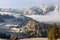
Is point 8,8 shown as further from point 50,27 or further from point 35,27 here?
point 50,27

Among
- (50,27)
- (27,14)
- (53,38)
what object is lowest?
(53,38)

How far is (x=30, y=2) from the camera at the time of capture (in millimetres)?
2207

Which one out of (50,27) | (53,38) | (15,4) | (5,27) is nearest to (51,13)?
(50,27)

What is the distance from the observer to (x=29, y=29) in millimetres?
2148

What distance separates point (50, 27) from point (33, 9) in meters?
0.34

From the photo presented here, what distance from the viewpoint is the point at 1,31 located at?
84.3 inches

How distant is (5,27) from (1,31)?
74 mm

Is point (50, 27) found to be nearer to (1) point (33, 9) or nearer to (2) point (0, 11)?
(1) point (33, 9)

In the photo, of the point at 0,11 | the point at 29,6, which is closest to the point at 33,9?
the point at 29,6

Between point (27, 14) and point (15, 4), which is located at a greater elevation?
point (15, 4)

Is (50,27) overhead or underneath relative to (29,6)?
underneath

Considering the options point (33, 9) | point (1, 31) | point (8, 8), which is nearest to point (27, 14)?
point (33, 9)

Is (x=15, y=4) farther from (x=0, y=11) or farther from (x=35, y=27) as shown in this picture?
(x=35, y=27)

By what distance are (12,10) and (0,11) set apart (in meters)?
0.16
